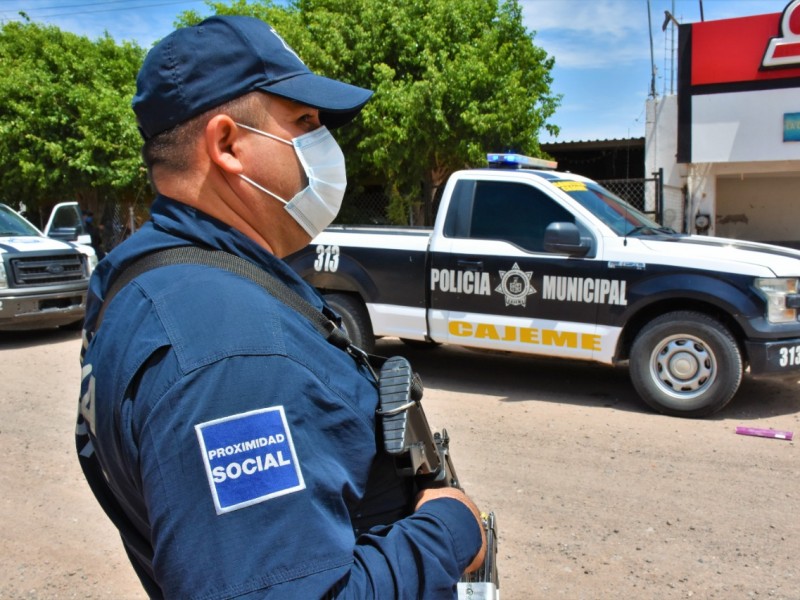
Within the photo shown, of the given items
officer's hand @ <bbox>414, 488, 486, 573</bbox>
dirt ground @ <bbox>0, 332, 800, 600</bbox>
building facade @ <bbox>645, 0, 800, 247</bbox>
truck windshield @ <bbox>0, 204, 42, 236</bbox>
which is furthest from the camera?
building facade @ <bbox>645, 0, 800, 247</bbox>

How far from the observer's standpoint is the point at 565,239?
5895 mm

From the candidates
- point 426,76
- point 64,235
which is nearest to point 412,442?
point 64,235

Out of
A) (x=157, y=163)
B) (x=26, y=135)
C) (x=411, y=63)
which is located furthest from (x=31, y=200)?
(x=157, y=163)

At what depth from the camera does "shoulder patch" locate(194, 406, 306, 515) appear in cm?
103

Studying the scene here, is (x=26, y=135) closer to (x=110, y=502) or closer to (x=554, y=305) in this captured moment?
(x=554, y=305)

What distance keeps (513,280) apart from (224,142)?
16.7ft

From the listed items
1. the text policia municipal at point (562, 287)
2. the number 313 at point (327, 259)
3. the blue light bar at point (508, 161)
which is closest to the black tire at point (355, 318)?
the number 313 at point (327, 259)

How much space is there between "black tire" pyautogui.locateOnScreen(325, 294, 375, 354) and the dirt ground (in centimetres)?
78

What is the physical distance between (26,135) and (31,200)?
3397mm

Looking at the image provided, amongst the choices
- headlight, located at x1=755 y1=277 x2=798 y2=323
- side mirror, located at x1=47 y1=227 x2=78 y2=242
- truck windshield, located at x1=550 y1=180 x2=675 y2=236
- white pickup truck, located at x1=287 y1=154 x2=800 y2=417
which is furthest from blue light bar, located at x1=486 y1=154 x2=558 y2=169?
side mirror, located at x1=47 y1=227 x2=78 y2=242

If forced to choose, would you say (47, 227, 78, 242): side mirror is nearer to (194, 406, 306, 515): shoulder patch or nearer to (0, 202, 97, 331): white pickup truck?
(0, 202, 97, 331): white pickup truck

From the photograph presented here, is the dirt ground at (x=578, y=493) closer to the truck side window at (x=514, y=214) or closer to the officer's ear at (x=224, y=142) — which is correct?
the truck side window at (x=514, y=214)

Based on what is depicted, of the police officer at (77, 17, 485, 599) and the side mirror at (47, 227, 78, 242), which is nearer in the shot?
the police officer at (77, 17, 485, 599)

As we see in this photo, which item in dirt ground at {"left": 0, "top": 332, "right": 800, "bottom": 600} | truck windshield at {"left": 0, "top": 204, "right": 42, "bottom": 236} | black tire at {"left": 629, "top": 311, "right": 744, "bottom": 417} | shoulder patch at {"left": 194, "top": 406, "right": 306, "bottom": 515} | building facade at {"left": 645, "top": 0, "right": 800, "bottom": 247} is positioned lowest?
dirt ground at {"left": 0, "top": 332, "right": 800, "bottom": 600}
